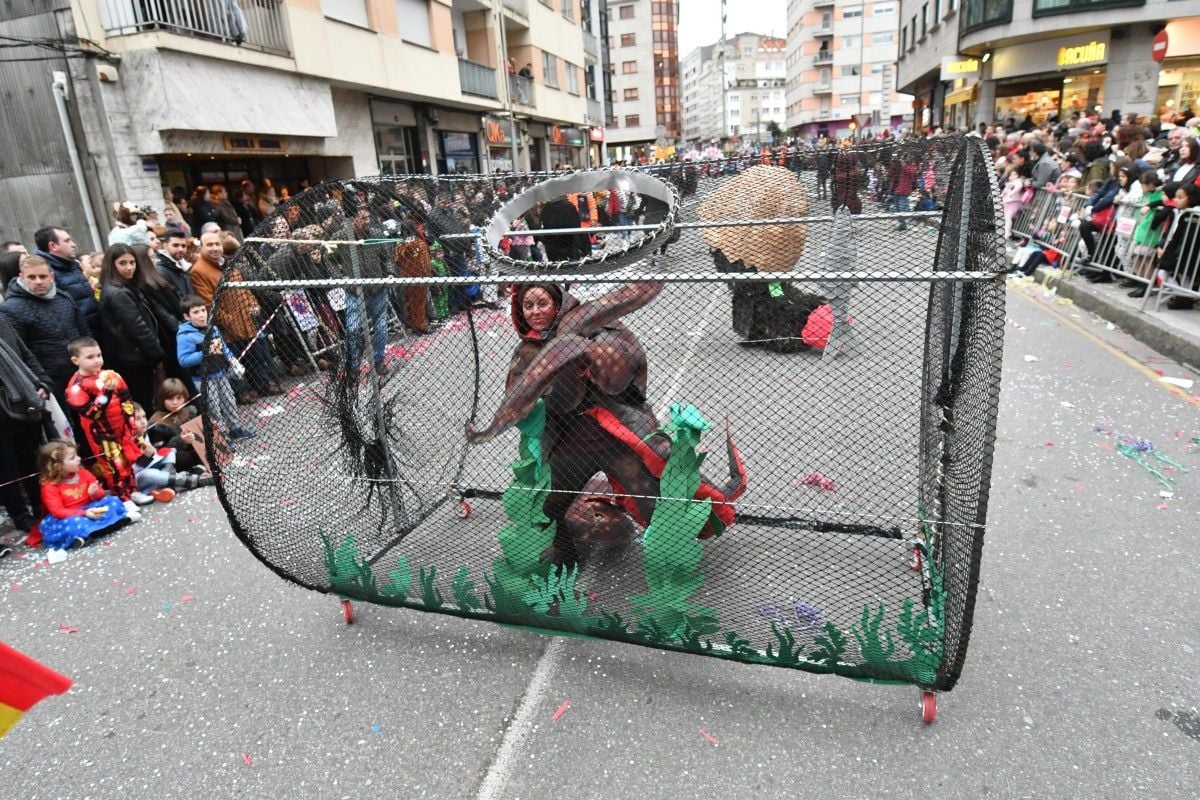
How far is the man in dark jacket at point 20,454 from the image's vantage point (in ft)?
14.0

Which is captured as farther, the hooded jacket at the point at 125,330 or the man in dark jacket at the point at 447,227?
the hooded jacket at the point at 125,330

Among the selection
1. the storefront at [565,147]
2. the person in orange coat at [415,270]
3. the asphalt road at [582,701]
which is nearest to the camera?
the asphalt road at [582,701]

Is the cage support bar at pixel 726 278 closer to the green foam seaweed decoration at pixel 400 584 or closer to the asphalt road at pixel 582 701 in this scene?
the green foam seaweed decoration at pixel 400 584

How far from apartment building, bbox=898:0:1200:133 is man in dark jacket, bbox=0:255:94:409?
24513mm

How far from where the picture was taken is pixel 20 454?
4480 millimetres

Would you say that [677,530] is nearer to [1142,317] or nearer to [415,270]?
[415,270]

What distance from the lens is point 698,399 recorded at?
179 inches

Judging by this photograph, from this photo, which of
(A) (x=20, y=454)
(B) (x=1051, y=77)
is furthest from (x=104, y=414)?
(B) (x=1051, y=77)

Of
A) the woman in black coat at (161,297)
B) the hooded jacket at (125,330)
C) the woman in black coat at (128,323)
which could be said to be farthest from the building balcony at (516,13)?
the hooded jacket at (125,330)

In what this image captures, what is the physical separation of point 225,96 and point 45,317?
9.39 metres

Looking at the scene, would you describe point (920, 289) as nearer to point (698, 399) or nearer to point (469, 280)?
point (698, 399)

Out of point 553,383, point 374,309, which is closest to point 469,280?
point 553,383

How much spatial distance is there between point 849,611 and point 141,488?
465cm

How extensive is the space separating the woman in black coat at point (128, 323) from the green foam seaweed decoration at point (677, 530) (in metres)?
4.44
